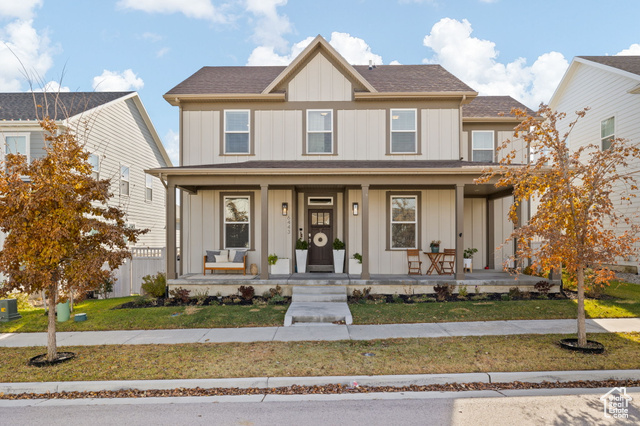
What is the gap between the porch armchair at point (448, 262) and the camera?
460 inches

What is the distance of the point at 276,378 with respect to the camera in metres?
5.07

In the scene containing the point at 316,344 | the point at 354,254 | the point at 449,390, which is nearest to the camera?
the point at 449,390

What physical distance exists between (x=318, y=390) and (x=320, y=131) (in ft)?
29.3

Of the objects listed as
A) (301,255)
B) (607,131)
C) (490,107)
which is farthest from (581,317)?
(607,131)

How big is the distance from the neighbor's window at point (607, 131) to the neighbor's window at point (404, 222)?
7.84m

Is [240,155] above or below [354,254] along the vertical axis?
above

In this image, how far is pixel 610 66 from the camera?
45.1 feet

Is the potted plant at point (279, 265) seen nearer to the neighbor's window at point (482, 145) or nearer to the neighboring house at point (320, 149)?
the neighboring house at point (320, 149)

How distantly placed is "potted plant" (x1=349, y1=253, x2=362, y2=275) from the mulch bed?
657cm

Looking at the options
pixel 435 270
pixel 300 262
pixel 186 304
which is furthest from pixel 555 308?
pixel 186 304

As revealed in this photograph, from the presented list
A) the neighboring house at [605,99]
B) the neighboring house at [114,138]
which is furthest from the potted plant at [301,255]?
the neighboring house at [605,99]

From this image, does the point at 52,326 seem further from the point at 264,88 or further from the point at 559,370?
the point at 264,88

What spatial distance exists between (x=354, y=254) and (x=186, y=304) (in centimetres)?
510

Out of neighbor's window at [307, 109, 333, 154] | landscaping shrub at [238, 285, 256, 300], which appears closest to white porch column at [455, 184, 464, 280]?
neighbor's window at [307, 109, 333, 154]
